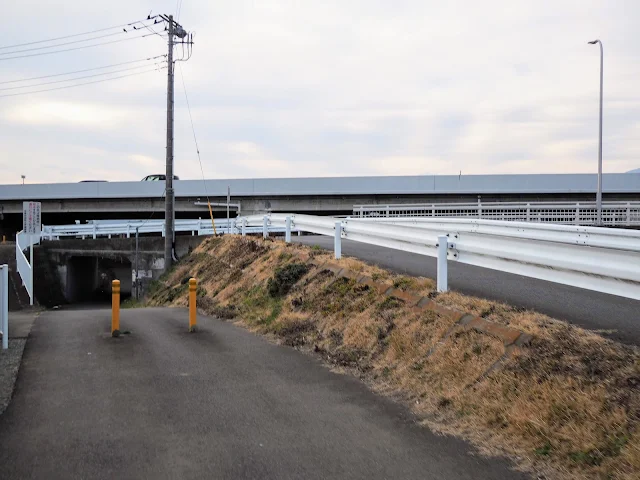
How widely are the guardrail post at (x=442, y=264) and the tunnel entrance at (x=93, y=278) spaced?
2837 centimetres

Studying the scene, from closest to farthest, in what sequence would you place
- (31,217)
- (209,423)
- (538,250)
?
(209,423), (538,250), (31,217)

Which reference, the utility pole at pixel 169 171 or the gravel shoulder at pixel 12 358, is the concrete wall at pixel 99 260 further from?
the gravel shoulder at pixel 12 358

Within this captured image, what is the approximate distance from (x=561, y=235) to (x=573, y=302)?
15.0 feet

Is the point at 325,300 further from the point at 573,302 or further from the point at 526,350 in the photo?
the point at 526,350

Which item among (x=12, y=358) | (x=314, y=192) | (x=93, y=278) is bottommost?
(x=93, y=278)

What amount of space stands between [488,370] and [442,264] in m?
2.89

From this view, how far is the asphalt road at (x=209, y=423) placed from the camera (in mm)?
5330

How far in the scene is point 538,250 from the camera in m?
8.03

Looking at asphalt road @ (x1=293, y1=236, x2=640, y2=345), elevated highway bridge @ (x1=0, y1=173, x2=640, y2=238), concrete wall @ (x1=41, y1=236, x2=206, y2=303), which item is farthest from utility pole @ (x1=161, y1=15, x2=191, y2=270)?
elevated highway bridge @ (x1=0, y1=173, x2=640, y2=238)

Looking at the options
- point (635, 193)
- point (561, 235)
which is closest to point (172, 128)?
point (561, 235)

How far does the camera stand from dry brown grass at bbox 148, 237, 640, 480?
205 inches

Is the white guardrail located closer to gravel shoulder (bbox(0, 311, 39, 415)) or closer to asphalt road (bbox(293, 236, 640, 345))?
asphalt road (bbox(293, 236, 640, 345))

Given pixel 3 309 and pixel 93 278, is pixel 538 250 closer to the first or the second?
pixel 3 309

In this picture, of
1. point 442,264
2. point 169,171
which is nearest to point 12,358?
point 442,264
